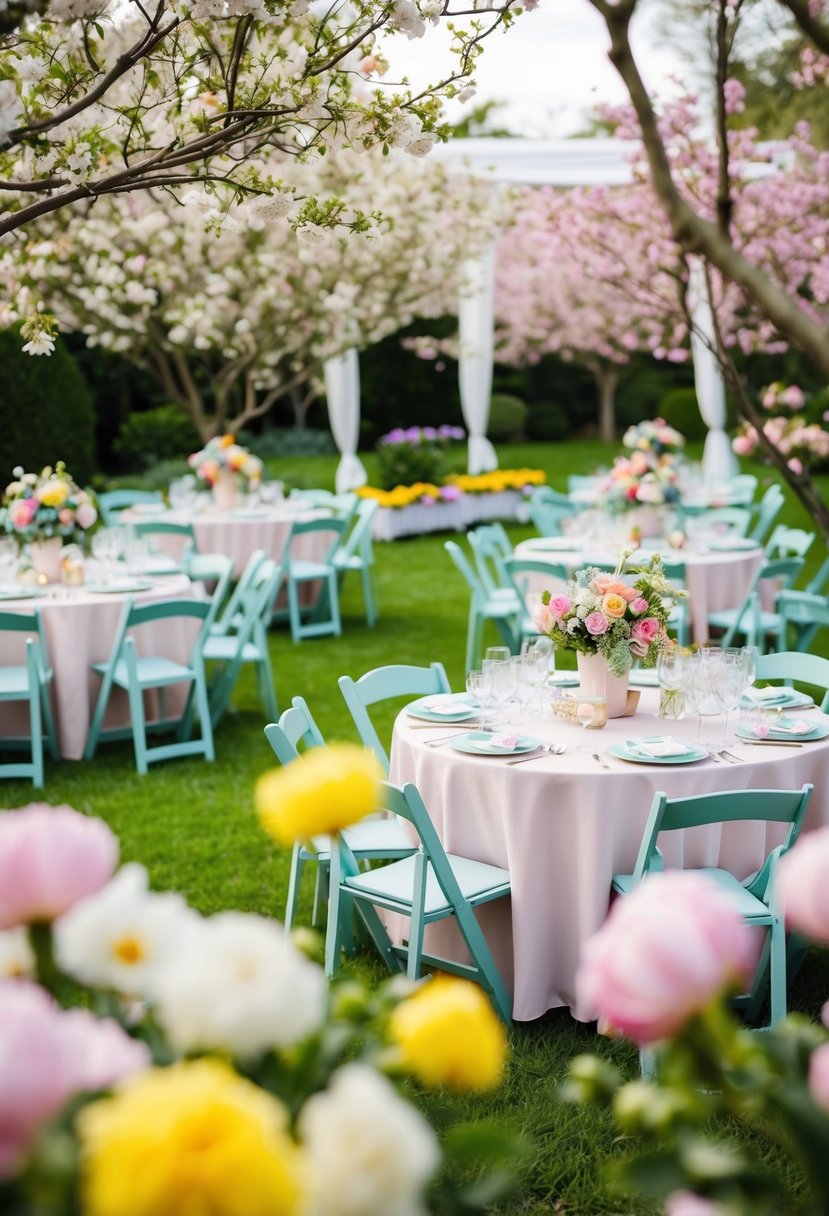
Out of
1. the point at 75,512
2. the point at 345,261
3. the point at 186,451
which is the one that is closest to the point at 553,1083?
the point at 75,512

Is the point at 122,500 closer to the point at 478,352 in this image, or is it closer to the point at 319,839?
the point at 478,352

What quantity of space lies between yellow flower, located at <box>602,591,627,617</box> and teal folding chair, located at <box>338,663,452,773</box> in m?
0.77

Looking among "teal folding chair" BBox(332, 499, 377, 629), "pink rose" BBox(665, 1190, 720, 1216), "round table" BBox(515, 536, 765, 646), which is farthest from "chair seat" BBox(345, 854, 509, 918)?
"teal folding chair" BBox(332, 499, 377, 629)

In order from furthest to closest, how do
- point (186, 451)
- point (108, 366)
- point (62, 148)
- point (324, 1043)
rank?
1. point (108, 366)
2. point (186, 451)
3. point (62, 148)
4. point (324, 1043)

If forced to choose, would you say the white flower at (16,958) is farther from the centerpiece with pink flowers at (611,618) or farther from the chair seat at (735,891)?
the centerpiece with pink flowers at (611,618)

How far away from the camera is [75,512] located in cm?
704

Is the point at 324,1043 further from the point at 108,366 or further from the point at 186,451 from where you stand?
the point at 108,366

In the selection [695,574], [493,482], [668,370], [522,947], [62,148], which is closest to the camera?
[62,148]

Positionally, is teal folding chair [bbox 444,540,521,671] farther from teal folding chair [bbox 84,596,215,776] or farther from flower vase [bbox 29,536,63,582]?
flower vase [bbox 29,536,63,582]

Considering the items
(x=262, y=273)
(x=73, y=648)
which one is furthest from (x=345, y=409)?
(x=73, y=648)

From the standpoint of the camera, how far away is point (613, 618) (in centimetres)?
421

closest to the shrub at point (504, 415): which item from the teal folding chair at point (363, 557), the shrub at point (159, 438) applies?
the shrub at point (159, 438)

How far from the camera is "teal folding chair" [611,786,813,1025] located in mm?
3223

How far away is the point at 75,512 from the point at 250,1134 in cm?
663
